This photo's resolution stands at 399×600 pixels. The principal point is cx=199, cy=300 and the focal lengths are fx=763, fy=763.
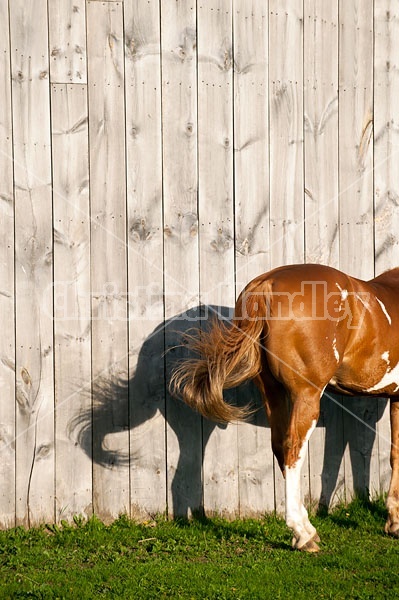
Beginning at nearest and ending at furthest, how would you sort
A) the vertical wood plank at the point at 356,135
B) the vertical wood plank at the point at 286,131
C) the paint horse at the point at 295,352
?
the paint horse at the point at 295,352 < the vertical wood plank at the point at 286,131 < the vertical wood plank at the point at 356,135

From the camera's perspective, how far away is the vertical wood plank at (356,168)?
5.44 meters

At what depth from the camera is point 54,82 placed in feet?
15.8

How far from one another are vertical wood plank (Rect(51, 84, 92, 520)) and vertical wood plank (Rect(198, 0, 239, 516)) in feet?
2.61

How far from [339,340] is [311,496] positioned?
1524mm

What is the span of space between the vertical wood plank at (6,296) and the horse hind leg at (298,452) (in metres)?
1.75

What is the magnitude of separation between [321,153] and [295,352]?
175 centimetres

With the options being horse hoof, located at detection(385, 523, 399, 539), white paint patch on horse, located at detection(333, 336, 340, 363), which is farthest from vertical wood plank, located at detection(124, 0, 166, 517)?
horse hoof, located at detection(385, 523, 399, 539)

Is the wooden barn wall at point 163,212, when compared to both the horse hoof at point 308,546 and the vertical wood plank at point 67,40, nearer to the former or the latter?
the vertical wood plank at point 67,40

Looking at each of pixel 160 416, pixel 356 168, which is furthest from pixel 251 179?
pixel 160 416

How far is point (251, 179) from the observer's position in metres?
5.24

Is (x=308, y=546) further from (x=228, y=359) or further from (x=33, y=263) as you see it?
(x=33, y=263)

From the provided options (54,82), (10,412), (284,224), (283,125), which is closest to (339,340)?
(284,224)

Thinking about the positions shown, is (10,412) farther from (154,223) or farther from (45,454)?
(154,223)

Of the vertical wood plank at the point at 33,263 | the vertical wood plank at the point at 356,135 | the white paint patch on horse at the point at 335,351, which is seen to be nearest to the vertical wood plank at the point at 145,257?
the vertical wood plank at the point at 33,263
